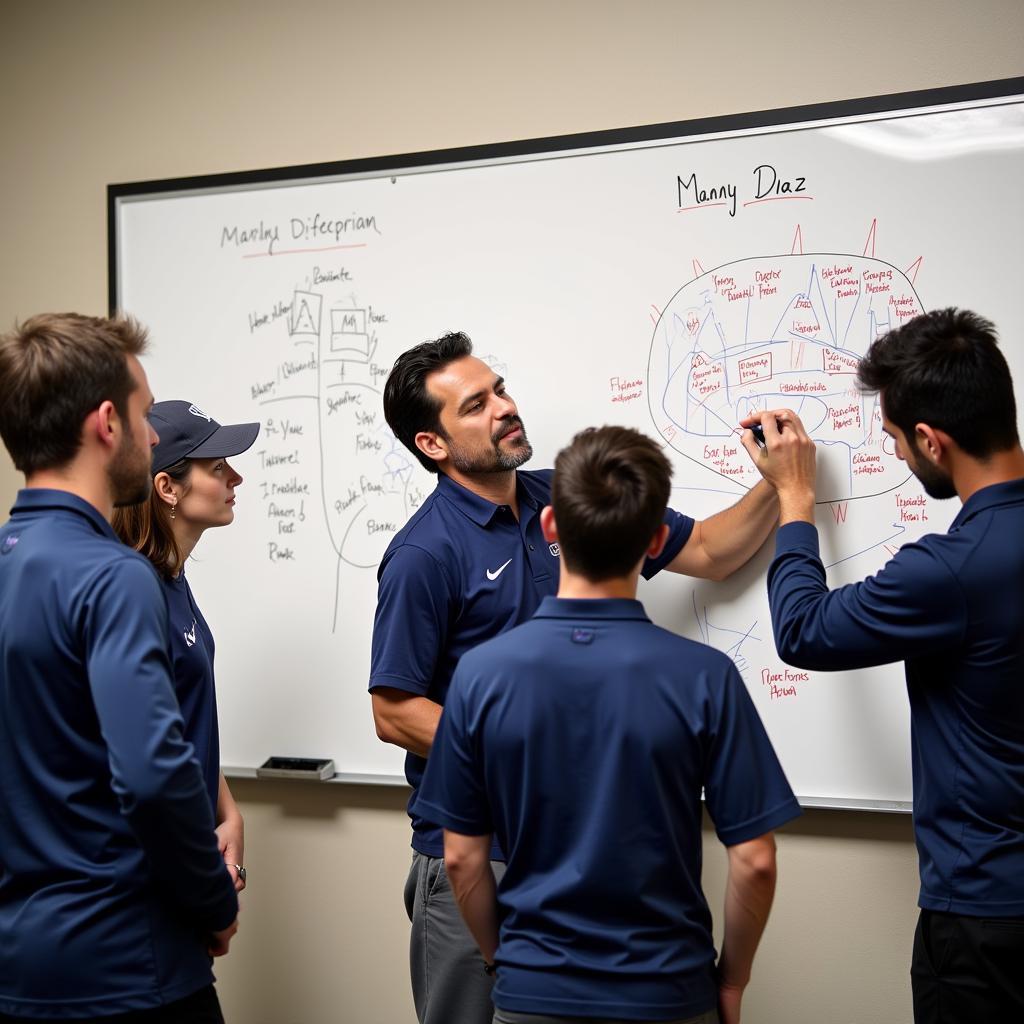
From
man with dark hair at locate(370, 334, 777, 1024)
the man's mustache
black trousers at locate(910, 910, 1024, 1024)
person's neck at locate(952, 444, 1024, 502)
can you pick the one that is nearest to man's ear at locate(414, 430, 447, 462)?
man with dark hair at locate(370, 334, 777, 1024)

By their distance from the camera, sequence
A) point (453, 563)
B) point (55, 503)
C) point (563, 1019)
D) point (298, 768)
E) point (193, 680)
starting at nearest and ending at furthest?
point (563, 1019), point (55, 503), point (193, 680), point (453, 563), point (298, 768)

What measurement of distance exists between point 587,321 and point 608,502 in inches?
38.5

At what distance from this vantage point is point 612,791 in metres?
1.28

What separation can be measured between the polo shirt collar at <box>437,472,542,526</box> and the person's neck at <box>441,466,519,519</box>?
0.04ft

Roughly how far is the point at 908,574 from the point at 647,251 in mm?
970

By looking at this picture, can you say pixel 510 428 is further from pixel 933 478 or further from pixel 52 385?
pixel 52 385

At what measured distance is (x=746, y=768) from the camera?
1.29 m

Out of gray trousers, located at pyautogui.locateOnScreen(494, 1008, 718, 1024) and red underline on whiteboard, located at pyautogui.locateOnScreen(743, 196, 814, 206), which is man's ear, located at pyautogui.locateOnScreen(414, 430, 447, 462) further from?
gray trousers, located at pyautogui.locateOnScreen(494, 1008, 718, 1024)

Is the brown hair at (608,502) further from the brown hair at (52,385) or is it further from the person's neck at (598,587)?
the brown hair at (52,385)

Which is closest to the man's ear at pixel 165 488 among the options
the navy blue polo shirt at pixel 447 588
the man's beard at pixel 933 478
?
the navy blue polo shirt at pixel 447 588

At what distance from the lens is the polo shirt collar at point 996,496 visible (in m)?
1.53

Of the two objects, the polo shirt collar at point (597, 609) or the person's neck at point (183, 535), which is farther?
the person's neck at point (183, 535)

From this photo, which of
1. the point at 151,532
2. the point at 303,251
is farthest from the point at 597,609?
the point at 303,251

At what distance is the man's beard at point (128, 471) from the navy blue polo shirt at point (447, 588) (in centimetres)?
54
